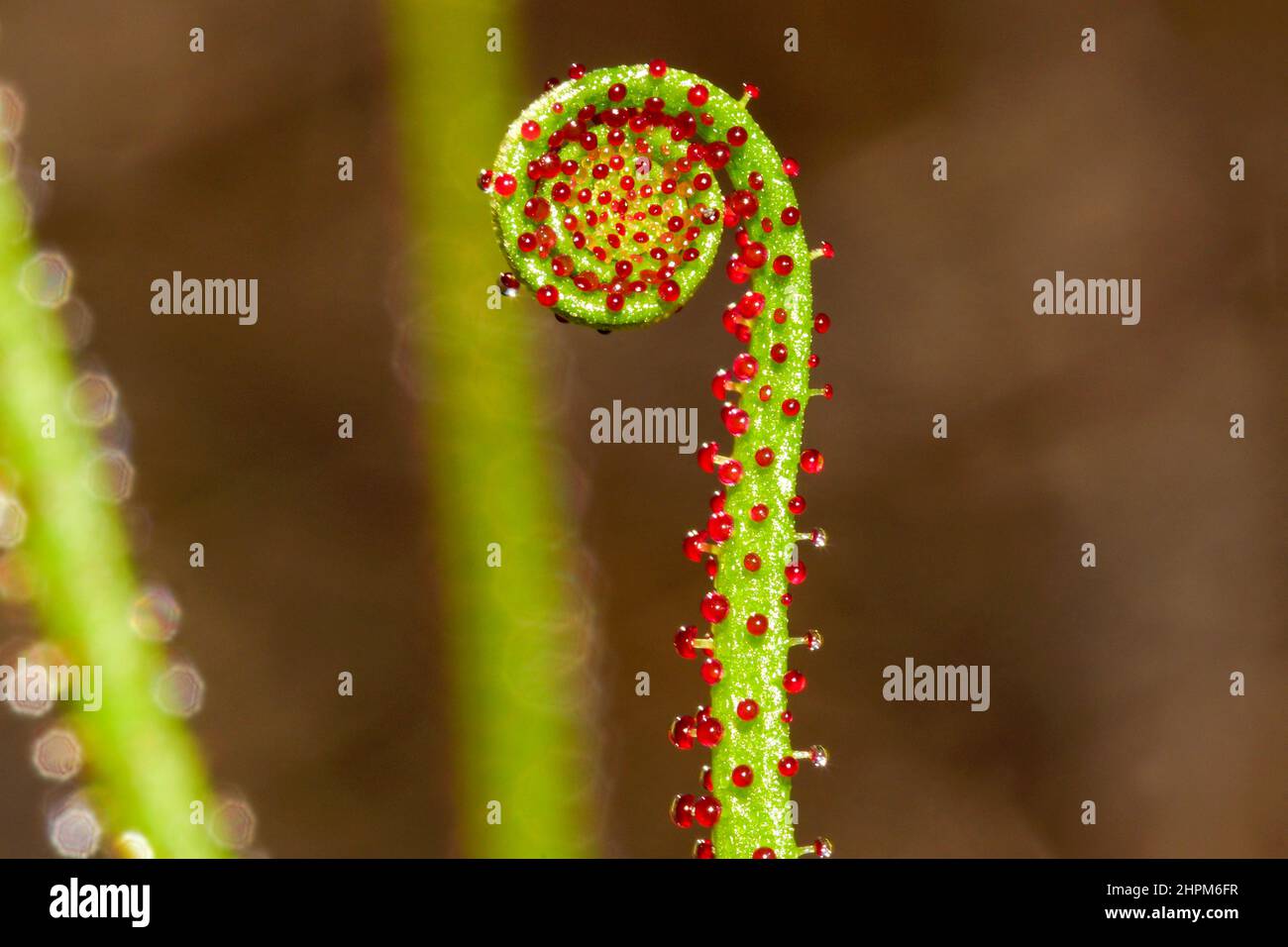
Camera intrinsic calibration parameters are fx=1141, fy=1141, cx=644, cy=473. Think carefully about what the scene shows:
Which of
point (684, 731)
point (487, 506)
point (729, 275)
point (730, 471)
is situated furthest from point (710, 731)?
point (487, 506)

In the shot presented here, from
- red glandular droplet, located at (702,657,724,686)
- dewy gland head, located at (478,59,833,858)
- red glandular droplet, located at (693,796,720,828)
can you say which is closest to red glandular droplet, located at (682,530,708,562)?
dewy gland head, located at (478,59,833,858)

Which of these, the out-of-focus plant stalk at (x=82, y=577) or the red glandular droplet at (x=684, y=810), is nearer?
the red glandular droplet at (x=684, y=810)

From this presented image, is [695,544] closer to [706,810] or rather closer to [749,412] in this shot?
[749,412]

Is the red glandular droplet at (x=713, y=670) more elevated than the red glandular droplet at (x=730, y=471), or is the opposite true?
the red glandular droplet at (x=730, y=471)

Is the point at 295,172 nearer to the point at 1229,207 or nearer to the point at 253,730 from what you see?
the point at 253,730

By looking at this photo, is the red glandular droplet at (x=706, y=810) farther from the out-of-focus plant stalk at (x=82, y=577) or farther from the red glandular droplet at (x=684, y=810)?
the out-of-focus plant stalk at (x=82, y=577)

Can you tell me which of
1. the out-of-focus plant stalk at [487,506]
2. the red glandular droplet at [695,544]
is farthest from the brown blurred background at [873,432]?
the red glandular droplet at [695,544]
